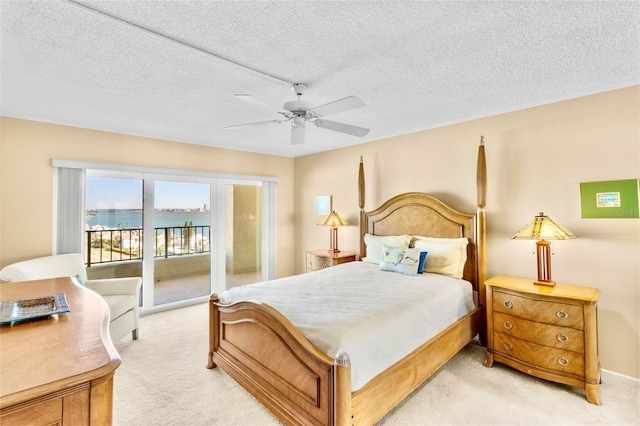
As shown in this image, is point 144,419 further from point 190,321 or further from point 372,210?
point 372,210

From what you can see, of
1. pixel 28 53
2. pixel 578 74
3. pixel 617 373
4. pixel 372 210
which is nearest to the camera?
pixel 28 53

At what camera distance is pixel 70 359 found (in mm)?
995

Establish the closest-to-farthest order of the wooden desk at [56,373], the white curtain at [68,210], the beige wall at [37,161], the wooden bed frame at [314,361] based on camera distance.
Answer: the wooden desk at [56,373], the wooden bed frame at [314,361], the beige wall at [37,161], the white curtain at [68,210]

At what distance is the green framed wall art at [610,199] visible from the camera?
2420mm

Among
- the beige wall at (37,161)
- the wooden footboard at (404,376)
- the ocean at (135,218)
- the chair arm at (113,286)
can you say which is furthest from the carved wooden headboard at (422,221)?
the beige wall at (37,161)

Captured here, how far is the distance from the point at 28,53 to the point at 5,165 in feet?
6.47

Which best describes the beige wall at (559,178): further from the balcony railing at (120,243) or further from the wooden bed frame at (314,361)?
the balcony railing at (120,243)

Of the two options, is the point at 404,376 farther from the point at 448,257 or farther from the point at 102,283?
the point at 102,283

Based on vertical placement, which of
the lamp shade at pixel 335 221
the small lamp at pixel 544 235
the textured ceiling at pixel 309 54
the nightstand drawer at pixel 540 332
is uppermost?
the textured ceiling at pixel 309 54

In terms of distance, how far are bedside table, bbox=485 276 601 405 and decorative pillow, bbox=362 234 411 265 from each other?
3.52ft

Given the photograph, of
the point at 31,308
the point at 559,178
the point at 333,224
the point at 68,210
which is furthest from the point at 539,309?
the point at 68,210

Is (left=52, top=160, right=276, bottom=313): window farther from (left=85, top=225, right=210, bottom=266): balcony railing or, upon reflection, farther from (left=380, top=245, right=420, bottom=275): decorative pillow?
(left=380, top=245, right=420, bottom=275): decorative pillow

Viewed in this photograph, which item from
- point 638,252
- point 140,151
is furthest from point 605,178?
point 140,151

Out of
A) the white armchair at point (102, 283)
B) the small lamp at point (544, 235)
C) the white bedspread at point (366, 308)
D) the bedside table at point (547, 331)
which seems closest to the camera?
the white bedspread at point (366, 308)
